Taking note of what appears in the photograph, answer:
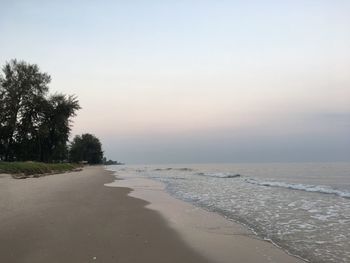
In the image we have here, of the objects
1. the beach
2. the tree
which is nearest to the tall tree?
the beach

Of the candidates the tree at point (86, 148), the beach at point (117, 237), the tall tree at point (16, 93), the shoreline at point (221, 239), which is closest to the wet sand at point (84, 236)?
the beach at point (117, 237)

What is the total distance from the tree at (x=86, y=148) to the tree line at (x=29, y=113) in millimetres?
57854

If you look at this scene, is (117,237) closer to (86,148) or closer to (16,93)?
(16,93)

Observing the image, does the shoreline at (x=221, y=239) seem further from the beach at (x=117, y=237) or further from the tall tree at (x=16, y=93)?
the tall tree at (x=16, y=93)

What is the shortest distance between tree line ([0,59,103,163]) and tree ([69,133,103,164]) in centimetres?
5785

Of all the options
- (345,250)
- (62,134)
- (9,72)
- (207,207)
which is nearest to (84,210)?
(207,207)

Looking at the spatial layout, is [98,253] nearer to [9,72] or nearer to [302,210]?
[302,210]

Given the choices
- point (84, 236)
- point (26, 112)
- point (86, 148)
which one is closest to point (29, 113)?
point (26, 112)

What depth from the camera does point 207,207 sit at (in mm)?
14656

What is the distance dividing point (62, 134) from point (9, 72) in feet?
43.9

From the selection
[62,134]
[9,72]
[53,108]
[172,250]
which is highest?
[9,72]

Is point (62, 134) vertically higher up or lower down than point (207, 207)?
higher up

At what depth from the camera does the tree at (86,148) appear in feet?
387

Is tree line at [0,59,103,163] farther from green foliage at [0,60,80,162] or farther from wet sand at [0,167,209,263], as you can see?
wet sand at [0,167,209,263]
